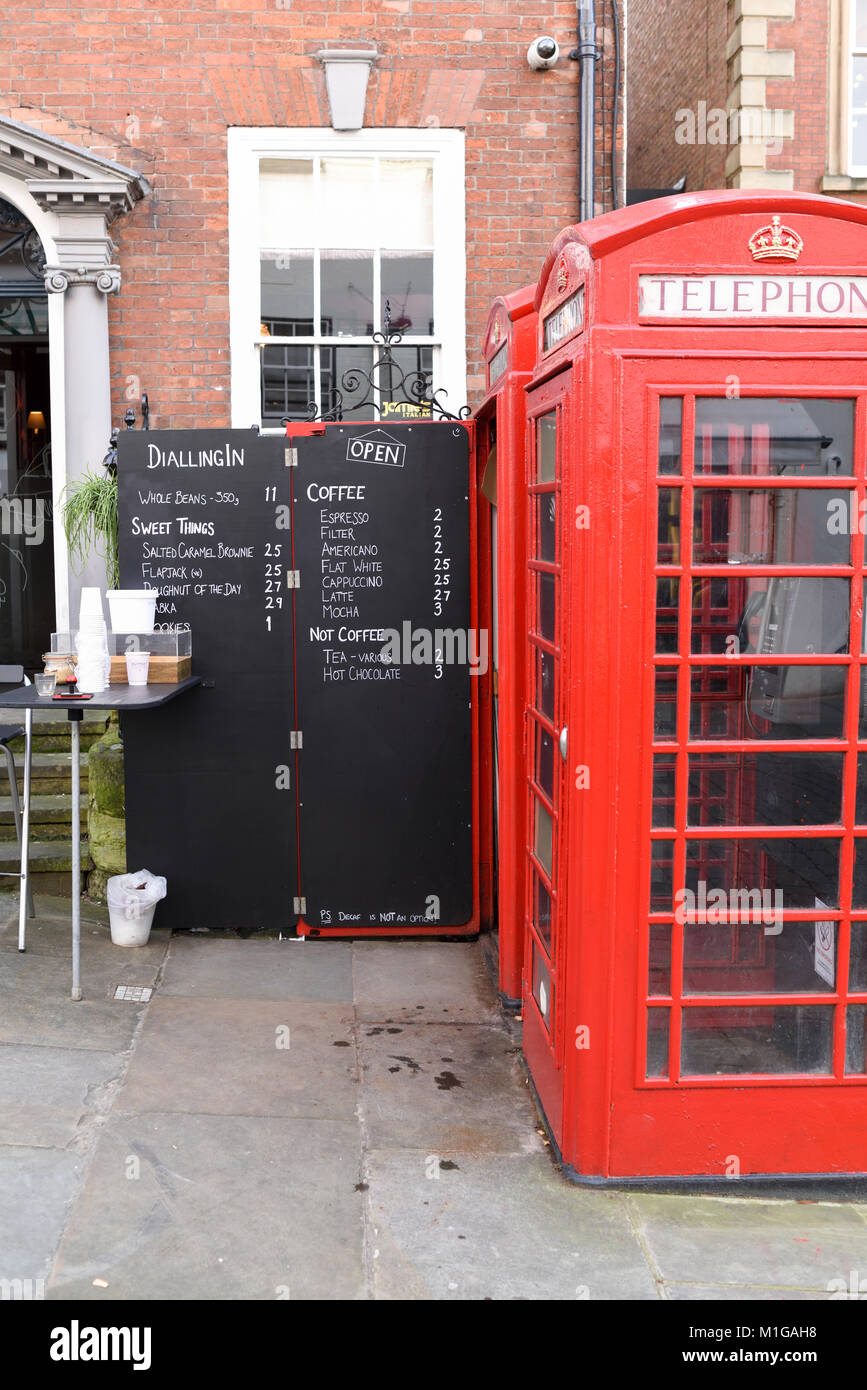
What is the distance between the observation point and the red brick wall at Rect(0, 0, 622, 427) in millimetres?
8211

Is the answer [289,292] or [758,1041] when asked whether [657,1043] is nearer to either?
[758,1041]

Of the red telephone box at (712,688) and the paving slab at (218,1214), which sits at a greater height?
the red telephone box at (712,688)

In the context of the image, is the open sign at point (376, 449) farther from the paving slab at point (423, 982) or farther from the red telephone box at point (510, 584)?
the paving slab at point (423, 982)

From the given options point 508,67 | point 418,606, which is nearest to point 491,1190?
point 418,606

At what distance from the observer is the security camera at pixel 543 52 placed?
8.15 metres

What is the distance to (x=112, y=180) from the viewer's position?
7875mm

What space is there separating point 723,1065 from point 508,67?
7117mm

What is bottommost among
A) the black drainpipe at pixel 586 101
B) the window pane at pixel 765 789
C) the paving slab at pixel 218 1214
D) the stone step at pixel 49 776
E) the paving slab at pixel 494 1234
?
the paving slab at pixel 494 1234

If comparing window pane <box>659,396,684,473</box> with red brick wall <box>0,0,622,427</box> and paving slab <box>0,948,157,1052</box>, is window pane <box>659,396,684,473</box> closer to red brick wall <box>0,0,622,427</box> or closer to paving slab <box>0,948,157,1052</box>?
paving slab <box>0,948,157,1052</box>

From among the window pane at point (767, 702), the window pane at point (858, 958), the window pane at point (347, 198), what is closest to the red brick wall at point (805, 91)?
the window pane at point (347, 198)

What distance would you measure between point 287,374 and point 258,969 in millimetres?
4474

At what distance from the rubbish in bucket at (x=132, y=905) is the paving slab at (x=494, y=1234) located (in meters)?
2.31

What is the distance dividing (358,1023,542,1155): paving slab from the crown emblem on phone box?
298 cm
